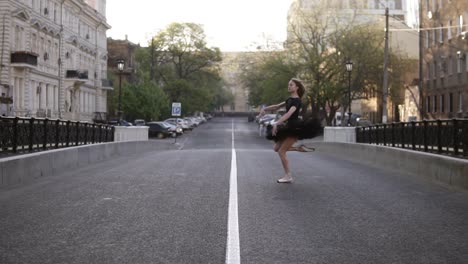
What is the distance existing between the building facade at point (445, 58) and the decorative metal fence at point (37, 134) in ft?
115

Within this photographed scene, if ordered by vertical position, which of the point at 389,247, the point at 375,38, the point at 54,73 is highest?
the point at 375,38

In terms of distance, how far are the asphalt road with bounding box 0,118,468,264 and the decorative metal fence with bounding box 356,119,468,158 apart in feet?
4.49

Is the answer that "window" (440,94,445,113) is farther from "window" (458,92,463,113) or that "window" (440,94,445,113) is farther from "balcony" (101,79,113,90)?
"balcony" (101,79,113,90)

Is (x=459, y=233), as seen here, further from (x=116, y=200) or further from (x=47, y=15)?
(x=47, y=15)

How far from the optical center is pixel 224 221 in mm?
7230

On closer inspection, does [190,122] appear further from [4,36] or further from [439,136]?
[439,136]

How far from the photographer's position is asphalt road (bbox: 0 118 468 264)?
18.7 feet

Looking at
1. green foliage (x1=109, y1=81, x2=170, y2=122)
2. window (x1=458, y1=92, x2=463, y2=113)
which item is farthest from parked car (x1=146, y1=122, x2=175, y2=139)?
window (x1=458, y1=92, x2=463, y2=113)

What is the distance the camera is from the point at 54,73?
179 feet

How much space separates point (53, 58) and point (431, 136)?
151ft

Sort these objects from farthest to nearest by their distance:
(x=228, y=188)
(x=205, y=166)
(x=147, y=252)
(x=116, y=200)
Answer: (x=205, y=166) < (x=228, y=188) < (x=116, y=200) < (x=147, y=252)

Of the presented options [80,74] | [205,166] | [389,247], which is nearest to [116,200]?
[389,247]

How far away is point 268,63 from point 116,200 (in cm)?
4989

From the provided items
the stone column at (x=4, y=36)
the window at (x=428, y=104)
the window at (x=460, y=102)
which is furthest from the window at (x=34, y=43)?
the window at (x=428, y=104)
